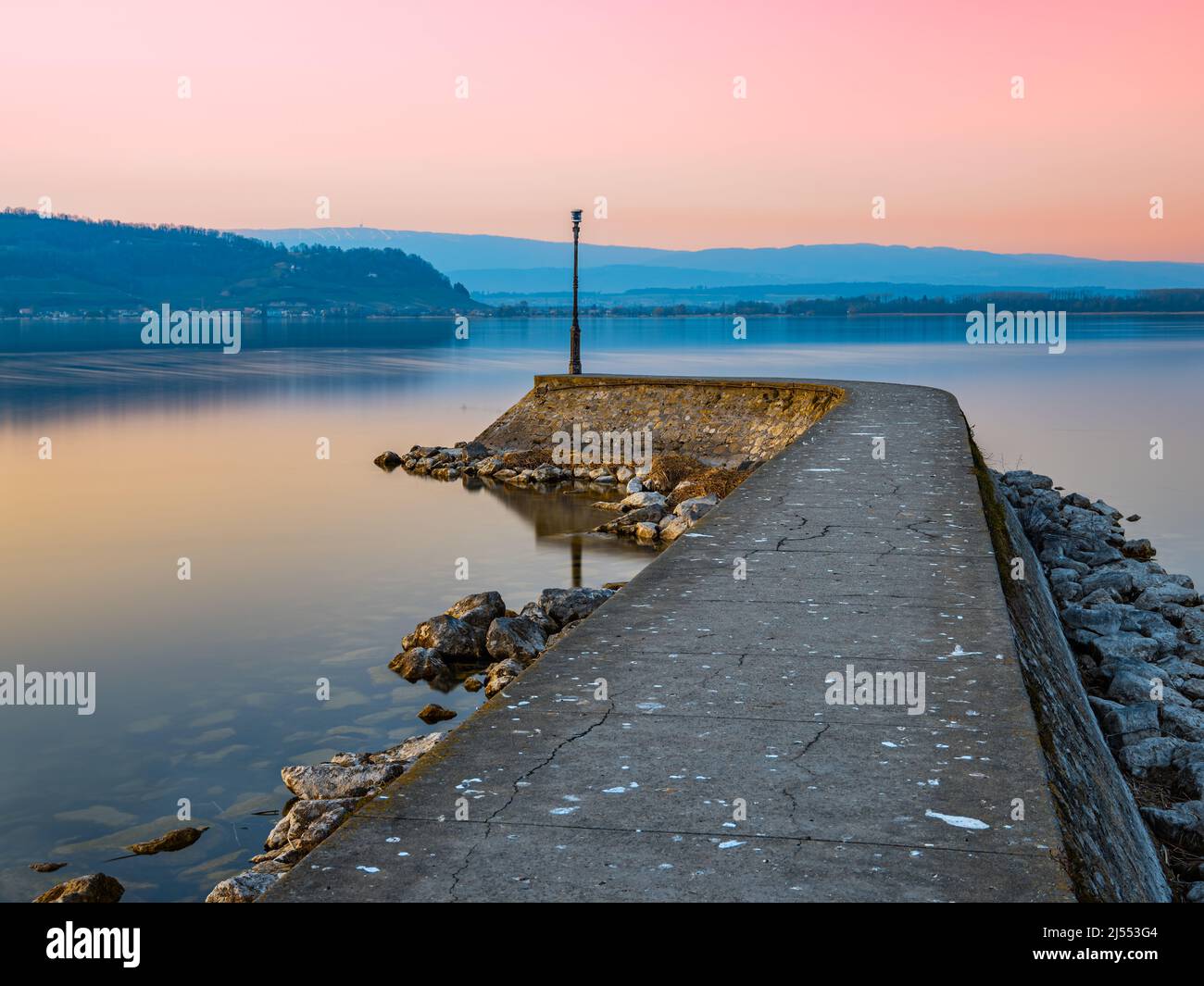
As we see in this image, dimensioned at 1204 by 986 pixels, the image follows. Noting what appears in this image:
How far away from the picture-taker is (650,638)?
24.1 ft

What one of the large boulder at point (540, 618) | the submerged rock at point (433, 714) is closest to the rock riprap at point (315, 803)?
the submerged rock at point (433, 714)

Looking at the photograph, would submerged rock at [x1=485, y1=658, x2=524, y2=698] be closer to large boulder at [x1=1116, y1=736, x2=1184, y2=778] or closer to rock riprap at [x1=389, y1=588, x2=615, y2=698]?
rock riprap at [x1=389, y1=588, x2=615, y2=698]

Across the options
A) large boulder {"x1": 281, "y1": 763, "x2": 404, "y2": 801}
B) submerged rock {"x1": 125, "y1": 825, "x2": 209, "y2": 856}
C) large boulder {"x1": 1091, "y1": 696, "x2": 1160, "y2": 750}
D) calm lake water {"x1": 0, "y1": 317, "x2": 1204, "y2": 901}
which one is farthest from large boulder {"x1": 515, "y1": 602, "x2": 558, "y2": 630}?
large boulder {"x1": 1091, "y1": 696, "x2": 1160, "y2": 750}

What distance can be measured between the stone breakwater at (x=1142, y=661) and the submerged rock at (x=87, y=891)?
6355 mm

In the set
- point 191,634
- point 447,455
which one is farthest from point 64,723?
point 447,455

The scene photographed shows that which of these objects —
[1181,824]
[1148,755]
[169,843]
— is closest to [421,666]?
[169,843]

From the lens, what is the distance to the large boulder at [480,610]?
13.0 metres

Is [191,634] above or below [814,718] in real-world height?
below

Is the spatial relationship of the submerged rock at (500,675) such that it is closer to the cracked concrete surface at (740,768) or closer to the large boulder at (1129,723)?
the cracked concrete surface at (740,768)

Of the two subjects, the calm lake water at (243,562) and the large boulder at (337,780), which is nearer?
the large boulder at (337,780)

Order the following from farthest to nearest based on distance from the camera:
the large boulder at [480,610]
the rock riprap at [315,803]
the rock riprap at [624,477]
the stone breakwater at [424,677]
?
the rock riprap at [624,477] < the large boulder at [480,610] < the stone breakwater at [424,677] < the rock riprap at [315,803]

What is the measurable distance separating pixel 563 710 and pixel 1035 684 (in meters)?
3.03
